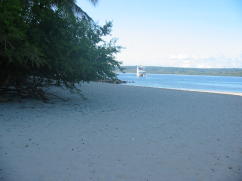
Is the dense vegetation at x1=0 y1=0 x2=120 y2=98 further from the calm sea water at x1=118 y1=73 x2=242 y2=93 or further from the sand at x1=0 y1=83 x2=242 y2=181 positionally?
the calm sea water at x1=118 y1=73 x2=242 y2=93

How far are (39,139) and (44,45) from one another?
520 centimetres

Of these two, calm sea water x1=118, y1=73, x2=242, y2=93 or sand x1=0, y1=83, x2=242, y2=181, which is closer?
sand x1=0, y1=83, x2=242, y2=181

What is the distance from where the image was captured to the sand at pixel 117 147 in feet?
13.1

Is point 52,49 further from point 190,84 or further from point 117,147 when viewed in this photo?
point 190,84

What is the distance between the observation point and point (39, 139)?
226 inches

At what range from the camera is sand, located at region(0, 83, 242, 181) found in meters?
3.98

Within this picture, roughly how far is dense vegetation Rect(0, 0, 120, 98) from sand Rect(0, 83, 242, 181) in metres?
1.98

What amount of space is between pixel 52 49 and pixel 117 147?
611 centimetres

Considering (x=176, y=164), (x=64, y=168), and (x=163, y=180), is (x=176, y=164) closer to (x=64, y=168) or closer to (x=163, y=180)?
(x=163, y=180)

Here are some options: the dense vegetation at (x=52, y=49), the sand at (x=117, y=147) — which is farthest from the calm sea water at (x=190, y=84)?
the sand at (x=117, y=147)

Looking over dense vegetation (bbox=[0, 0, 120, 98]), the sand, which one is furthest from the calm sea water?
the sand

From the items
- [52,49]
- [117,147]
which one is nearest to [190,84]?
[52,49]

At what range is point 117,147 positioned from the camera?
5.32 m

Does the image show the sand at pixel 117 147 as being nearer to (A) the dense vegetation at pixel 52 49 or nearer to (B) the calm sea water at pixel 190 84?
(A) the dense vegetation at pixel 52 49
